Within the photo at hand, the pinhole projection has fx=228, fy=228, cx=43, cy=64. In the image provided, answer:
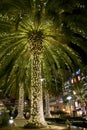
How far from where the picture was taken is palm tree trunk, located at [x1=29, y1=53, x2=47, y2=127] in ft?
49.4

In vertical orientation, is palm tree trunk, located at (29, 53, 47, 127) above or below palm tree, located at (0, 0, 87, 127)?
below

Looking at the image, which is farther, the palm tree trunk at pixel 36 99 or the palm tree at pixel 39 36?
the palm tree trunk at pixel 36 99

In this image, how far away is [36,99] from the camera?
1538cm

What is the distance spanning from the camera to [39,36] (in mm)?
15859

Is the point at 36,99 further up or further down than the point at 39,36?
further down

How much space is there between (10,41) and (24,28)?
5.26 ft

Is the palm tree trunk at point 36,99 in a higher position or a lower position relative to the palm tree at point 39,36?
lower

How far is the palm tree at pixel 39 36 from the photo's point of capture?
12.9 metres

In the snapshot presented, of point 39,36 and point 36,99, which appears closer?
point 36,99

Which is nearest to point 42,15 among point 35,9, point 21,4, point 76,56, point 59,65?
point 35,9

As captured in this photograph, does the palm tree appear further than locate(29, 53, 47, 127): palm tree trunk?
No

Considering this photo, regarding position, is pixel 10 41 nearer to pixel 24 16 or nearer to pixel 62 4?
pixel 24 16

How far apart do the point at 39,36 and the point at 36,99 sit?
4339 millimetres

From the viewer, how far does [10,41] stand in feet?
53.8
